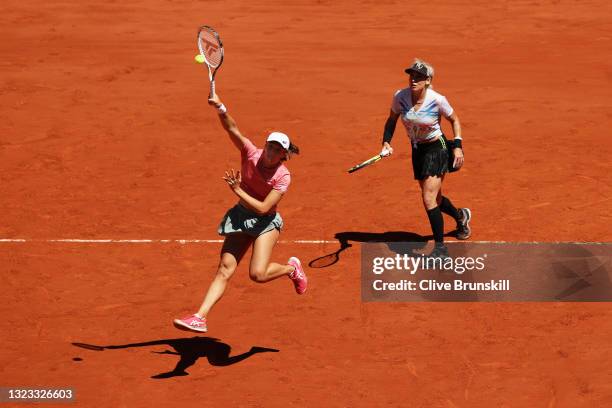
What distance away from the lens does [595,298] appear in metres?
13.1

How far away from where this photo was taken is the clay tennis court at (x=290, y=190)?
37.6 feet

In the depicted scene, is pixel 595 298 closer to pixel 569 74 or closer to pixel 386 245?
pixel 386 245

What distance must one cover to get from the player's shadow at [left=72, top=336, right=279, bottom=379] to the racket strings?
291 cm

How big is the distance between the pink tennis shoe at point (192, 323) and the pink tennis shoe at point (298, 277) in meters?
1.51

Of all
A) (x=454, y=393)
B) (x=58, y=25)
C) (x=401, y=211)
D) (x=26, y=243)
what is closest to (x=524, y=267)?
(x=401, y=211)

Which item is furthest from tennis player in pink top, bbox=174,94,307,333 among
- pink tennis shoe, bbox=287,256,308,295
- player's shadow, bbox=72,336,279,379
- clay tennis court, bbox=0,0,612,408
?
clay tennis court, bbox=0,0,612,408

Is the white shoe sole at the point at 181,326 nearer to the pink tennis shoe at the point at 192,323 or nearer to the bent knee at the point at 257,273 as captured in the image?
the pink tennis shoe at the point at 192,323

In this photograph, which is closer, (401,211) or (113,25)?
(401,211)

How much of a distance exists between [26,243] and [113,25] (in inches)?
451

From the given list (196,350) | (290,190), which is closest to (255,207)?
(196,350)

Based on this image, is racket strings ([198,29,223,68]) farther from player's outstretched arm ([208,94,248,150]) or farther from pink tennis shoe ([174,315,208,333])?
pink tennis shoe ([174,315,208,333])

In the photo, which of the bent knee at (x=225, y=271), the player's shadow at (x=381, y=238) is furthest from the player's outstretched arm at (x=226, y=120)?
the player's shadow at (x=381, y=238)

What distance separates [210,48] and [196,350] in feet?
10.3

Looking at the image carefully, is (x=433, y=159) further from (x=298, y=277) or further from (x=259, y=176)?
(x=259, y=176)
